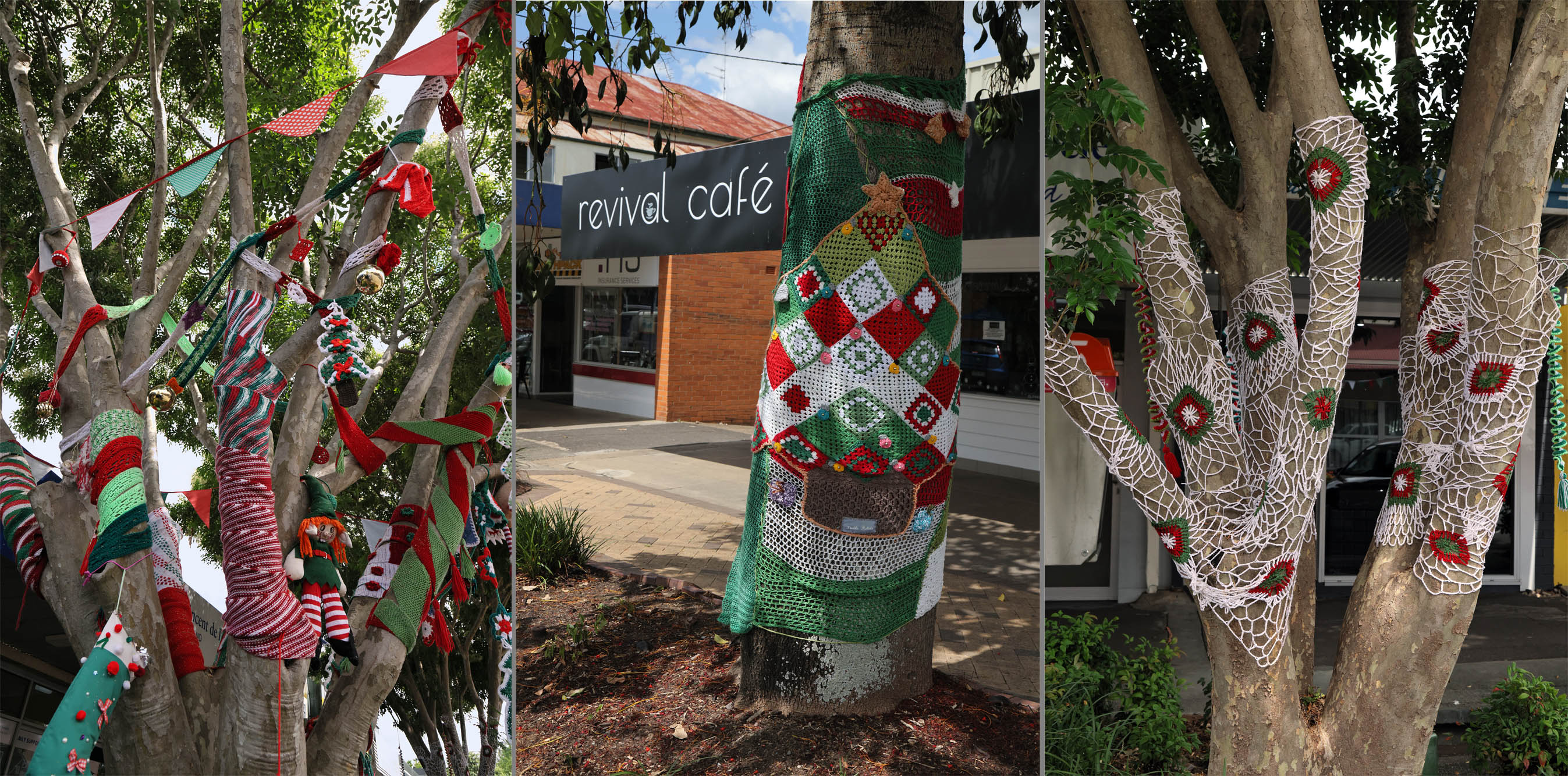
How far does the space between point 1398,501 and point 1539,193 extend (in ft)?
3.80

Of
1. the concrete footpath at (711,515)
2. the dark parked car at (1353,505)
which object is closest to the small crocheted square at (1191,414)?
the concrete footpath at (711,515)

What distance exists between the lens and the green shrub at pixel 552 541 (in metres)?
1.84

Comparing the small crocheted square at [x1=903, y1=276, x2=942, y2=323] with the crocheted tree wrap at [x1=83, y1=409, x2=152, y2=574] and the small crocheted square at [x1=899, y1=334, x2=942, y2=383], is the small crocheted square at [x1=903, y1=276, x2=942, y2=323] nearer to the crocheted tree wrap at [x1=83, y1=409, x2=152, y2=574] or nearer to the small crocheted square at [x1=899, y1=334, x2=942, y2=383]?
the small crocheted square at [x1=899, y1=334, x2=942, y2=383]

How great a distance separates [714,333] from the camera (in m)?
1.69

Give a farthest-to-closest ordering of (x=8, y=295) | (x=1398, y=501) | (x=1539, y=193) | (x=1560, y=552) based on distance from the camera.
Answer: (x=1560, y=552)
(x=8, y=295)
(x=1398, y=501)
(x=1539, y=193)

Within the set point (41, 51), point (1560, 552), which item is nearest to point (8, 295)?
point (41, 51)

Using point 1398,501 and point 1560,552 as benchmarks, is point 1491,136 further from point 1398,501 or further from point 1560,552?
point 1560,552

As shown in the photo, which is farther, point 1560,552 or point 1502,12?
point 1560,552

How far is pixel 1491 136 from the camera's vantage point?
3342mm

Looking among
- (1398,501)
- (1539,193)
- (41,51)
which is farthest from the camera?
(41,51)

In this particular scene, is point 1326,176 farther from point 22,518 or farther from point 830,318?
point 22,518

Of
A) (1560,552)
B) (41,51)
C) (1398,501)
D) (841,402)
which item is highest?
(41,51)

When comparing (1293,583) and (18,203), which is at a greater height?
(18,203)

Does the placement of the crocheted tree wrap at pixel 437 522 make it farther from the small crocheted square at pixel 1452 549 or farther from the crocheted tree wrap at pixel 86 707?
the small crocheted square at pixel 1452 549
